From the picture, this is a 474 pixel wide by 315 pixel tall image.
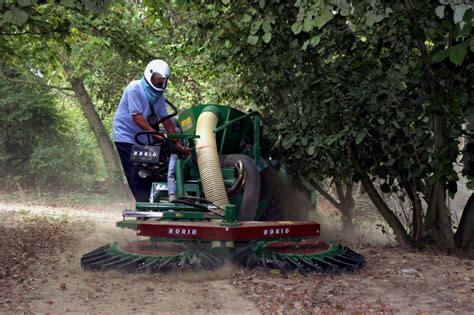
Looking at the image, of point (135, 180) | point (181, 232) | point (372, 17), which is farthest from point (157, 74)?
point (372, 17)

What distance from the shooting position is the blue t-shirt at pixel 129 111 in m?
7.42

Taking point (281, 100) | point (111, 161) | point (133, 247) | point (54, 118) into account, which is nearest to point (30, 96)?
point (54, 118)

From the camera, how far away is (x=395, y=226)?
24.0 feet

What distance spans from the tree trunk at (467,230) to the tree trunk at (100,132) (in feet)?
44.9

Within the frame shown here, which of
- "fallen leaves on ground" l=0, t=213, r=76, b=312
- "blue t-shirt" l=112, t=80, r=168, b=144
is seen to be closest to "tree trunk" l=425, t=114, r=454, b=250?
"blue t-shirt" l=112, t=80, r=168, b=144

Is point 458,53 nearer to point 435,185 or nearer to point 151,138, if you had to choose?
point 435,185

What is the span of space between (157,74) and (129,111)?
57cm

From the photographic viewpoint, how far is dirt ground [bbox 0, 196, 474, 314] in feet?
15.1

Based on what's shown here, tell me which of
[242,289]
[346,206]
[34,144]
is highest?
[34,144]

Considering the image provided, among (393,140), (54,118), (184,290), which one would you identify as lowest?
(184,290)

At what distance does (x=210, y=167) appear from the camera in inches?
278

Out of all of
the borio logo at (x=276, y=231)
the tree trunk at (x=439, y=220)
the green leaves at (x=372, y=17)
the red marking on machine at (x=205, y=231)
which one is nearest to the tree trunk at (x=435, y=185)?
the tree trunk at (x=439, y=220)

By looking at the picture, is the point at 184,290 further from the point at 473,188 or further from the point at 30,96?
the point at 30,96

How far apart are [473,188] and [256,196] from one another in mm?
2590
